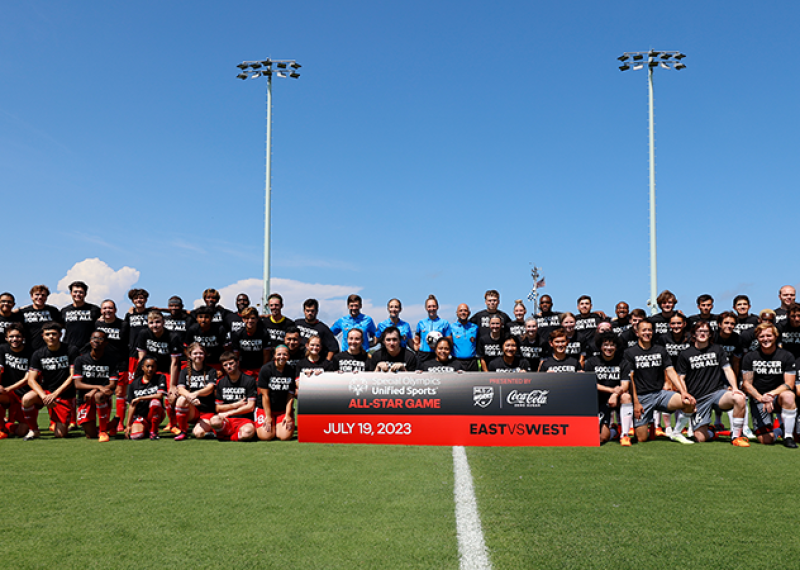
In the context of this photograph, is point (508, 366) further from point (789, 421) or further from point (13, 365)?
point (13, 365)

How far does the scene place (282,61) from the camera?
19.9 metres

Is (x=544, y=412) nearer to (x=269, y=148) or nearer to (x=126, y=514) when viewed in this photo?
(x=126, y=514)

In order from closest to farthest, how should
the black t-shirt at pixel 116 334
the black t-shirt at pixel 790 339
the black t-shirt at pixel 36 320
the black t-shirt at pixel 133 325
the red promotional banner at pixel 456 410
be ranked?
the red promotional banner at pixel 456 410 → the black t-shirt at pixel 790 339 → the black t-shirt at pixel 36 320 → the black t-shirt at pixel 116 334 → the black t-shirt at pixel 133 325

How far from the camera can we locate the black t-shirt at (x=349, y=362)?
8.84 metres

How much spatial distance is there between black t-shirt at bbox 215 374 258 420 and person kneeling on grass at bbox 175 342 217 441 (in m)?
0.18

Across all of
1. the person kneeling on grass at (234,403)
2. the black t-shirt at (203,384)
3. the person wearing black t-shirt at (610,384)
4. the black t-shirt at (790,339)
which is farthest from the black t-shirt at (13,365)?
the black t-shirt at (790,339)

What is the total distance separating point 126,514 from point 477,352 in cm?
646

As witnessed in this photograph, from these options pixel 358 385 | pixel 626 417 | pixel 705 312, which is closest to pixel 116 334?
pixel 358 385

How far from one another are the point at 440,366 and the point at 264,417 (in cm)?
261

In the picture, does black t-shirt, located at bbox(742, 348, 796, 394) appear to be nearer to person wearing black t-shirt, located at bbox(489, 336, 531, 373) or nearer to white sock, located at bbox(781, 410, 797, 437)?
white sock, located at bbox(781, 410, 797, 437)

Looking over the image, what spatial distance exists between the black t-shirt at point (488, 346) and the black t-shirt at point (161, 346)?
4.85m

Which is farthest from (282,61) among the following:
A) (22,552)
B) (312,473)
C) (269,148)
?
(22,552)

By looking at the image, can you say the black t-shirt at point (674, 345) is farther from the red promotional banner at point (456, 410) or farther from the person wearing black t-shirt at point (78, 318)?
the person wearing black t-shirt at point (78, 318)

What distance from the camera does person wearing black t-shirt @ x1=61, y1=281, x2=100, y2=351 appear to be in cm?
989
